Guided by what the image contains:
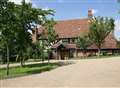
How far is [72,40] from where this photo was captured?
77062 millimetres

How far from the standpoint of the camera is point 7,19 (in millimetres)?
31453

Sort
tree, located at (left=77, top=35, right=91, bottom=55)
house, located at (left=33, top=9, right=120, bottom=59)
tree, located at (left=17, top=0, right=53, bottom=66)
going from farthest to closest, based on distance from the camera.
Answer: house, located at (left=33, top=9, right=120, bottom=59) → tree, located at (left=77, top=35, right=91, bottom=55) → tree, located at (left=17, top=0, right=53, bottom=66)

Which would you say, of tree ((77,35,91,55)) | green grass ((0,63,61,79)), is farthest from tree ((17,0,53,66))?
tree ((77,35,91,55))

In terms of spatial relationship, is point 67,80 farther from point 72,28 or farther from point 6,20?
point 72,28

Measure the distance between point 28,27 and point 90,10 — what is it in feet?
120

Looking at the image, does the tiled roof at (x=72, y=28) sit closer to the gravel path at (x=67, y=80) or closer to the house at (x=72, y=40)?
the house at (x=72, y=40)

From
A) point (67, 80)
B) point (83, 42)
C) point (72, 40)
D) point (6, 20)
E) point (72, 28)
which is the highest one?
point (72, 28)

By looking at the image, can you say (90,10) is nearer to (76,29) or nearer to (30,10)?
(76,29)

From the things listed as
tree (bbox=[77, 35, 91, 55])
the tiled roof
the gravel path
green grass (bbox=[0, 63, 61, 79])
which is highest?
the tiled roof

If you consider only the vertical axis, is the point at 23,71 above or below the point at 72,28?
below

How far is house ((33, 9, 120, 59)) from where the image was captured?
2899 inches

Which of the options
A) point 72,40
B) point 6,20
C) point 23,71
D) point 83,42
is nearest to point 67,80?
point 6,20

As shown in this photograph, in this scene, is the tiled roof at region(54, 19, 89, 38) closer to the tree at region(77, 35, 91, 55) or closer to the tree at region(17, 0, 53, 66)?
the tree at region(77, 35, 91, 55)

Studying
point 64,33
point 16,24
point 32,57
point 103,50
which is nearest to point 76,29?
point 64,33
